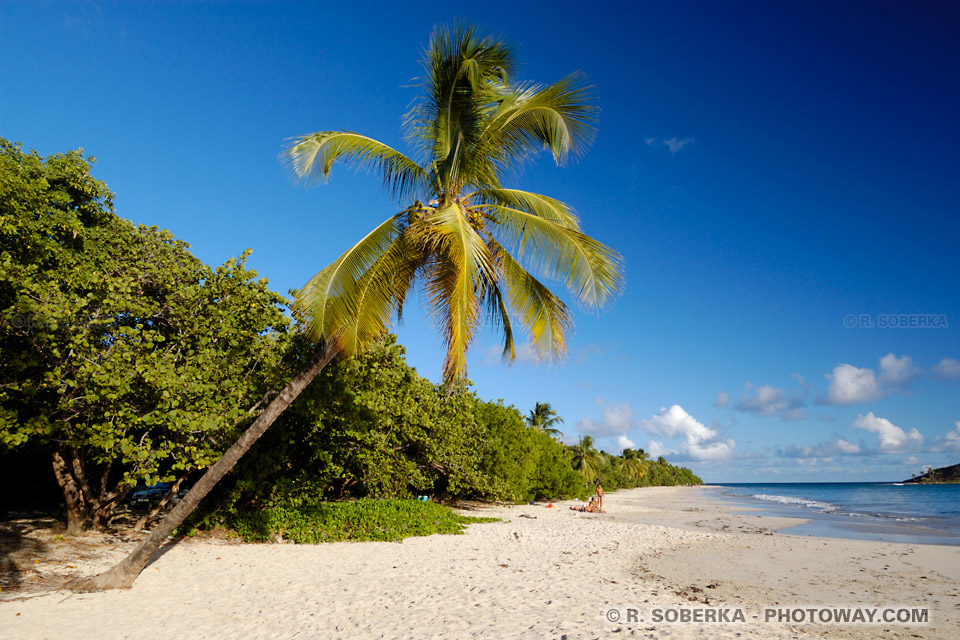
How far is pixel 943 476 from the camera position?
466 feet

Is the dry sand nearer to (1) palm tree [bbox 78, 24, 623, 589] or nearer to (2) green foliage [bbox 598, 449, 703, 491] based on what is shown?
(1) palm tree [bbox 78, 24, 623, 589]

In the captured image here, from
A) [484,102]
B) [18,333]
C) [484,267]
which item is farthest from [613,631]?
[18,333]

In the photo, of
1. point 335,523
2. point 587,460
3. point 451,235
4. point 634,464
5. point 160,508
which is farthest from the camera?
point 634,464

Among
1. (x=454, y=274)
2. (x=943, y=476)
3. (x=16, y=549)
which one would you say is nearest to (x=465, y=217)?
(x=454, y=274)

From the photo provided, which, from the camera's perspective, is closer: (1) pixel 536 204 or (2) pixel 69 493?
(1) pixel 536 204

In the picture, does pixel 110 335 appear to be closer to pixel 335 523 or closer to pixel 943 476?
pixel 335 523

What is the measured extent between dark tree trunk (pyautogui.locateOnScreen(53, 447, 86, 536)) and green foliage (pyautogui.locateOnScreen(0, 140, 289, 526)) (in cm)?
5

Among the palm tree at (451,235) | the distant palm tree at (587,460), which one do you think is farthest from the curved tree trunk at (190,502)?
the distant palm tree at (587,460)

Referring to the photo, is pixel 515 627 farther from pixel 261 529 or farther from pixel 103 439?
pixel 261 529

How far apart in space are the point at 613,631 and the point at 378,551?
6.68m

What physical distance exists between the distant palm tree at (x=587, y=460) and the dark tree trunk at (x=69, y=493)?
46.3m

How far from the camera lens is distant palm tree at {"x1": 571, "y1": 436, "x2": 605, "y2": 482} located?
183 feet

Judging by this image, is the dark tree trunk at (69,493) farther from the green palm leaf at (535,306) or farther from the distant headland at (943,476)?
the distant headland at (943,476)

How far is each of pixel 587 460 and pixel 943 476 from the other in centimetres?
14471
